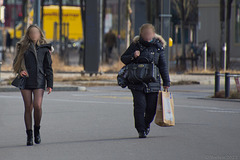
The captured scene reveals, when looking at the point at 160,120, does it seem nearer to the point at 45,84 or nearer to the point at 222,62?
the point at 45,84

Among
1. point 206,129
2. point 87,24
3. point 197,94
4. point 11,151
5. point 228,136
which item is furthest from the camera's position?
point 87,24

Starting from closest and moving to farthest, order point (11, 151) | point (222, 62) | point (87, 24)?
point (11, 151), point (87, 24), point (222, 62)

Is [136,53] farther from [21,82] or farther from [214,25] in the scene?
[214,25]

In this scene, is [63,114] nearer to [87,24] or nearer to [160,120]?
[160,120]

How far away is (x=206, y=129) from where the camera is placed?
10.7 meters

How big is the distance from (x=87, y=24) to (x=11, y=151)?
1728 centimetres

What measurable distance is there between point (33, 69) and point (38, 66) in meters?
0.08

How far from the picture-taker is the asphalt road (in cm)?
823

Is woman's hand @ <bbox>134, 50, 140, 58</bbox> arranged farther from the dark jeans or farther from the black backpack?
the dark jeans

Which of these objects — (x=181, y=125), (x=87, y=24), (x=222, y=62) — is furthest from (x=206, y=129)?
(x=222, y=62)

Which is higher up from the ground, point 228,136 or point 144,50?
point 144,50

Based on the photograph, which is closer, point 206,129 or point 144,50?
point 144,50

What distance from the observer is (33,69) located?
897cm

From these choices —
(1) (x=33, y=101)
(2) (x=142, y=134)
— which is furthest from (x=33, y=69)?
(2) (x=142, y=134)
